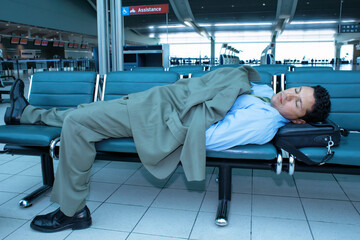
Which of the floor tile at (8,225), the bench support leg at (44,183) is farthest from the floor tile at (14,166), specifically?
the floor tile at (8,225)

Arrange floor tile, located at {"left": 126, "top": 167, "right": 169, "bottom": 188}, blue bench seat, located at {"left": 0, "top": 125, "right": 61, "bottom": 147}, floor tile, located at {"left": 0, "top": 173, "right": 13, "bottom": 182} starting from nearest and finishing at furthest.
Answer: blue bench seat, located at {"left": 0, "top": 125, "right": 61, "bottom": 147} → floor tile, located at {"left": 126, "top": 167, "right": 169, "bottom": 188} → floor tile, located at {"left": 0, "top": 173, "right": 13, "bottom": 182}

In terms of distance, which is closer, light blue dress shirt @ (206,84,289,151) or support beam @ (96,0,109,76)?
light blue dress shirt @ (206,84,289,151)

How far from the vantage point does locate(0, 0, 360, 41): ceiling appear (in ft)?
59.6

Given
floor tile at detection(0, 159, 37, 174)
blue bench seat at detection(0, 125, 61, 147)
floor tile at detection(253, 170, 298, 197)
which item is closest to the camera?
blue bench seat at detection(0, 125, 61, 147)

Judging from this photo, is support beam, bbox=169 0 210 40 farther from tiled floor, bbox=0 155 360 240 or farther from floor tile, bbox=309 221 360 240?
floor tile, bbox=309 221 360 240

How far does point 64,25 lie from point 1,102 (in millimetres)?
12275

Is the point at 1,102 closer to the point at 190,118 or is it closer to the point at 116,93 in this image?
the point at 116,93

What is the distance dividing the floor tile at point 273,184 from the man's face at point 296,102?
0.72 meters

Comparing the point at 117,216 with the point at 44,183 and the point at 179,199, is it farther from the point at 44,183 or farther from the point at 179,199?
the point at 44,183

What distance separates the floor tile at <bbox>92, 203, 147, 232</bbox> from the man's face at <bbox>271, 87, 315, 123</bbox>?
42.6 inches

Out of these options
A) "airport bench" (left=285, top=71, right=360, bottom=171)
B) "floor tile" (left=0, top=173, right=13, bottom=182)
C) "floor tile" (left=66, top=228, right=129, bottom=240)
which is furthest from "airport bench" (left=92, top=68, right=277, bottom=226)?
"floor tile" (left=0, top=173, right=13, bottom=182)

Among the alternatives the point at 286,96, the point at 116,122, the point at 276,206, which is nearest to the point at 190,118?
the point at 116,122

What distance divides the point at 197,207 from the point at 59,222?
846 millimetres

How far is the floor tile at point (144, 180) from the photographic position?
243cm
